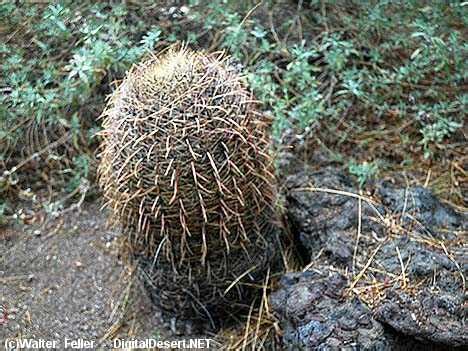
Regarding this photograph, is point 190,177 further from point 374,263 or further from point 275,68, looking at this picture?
point 275,68

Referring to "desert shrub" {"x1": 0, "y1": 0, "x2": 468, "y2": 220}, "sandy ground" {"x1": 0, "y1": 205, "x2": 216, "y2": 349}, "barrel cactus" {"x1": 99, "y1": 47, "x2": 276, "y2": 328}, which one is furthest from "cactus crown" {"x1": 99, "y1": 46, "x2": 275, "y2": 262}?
"desert shrub" {"x1": 0, "y1": 0, "x2": 468, "y2": 220}

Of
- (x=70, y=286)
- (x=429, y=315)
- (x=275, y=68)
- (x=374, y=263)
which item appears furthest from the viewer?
(x=275, y=68)

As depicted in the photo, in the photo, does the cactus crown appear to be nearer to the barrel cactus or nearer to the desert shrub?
the barrel cactus

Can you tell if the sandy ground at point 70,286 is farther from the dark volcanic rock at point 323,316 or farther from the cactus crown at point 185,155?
the dark volcanic rock at point 323,316

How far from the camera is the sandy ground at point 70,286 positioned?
2.93 meters

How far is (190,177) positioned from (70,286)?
85 centimetres

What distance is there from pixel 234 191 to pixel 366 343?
64 centimetres

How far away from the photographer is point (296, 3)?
388 centimetres

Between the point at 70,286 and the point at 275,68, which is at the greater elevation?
the point at 275,68

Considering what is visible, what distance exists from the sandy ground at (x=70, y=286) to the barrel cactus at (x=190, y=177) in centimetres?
23

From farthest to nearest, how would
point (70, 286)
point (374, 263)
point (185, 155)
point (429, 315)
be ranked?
1. point (70, 286)
2. point (374, 263)
3. point (185, 155)
4. point (429, 315)

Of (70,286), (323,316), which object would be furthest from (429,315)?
(70,286)

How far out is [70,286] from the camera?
122 inches

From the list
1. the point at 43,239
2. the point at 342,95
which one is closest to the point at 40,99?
the point at 43,239
